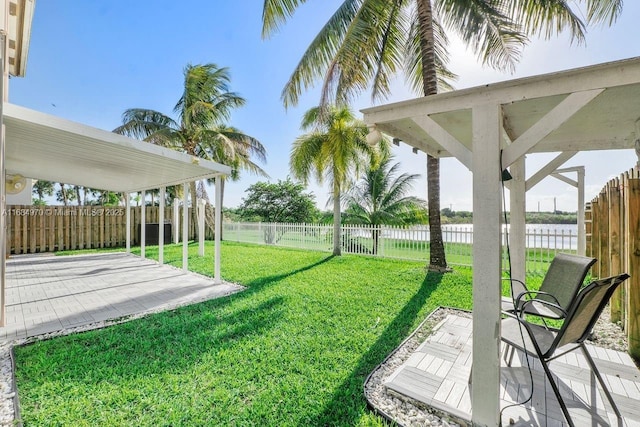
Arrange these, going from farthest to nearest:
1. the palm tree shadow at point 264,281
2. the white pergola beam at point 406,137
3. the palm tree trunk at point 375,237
Result: the palm tree trunk at point 375,237 → the palm tree shadow at point 264,281 → the white pergola beam at point 406,137

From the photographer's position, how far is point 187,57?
44.6ft

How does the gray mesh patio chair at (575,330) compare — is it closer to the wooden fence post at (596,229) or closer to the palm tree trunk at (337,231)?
the wooden fence post at (596,229)

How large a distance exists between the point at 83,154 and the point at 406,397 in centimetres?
666

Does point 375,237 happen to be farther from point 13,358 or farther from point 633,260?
point 13,358

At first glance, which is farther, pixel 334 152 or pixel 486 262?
pixel 334 152

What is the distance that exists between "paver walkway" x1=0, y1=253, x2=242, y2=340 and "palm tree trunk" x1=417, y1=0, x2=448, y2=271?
4.89 metres

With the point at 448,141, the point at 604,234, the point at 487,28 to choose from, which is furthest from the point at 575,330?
the point at 487,28

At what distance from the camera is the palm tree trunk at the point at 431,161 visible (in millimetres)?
6484

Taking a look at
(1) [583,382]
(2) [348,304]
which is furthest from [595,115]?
(2) [348,304]

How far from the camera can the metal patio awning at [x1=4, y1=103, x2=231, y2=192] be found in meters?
3.70

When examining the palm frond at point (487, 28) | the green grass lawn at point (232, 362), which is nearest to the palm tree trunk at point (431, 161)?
the palm frond at point (487, 28)

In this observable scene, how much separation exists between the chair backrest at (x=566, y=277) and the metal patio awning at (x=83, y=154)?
5.82 m

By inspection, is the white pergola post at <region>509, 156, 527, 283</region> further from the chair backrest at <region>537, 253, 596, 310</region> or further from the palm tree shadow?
the palm tree shadow

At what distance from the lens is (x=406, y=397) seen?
2354 millimetres
